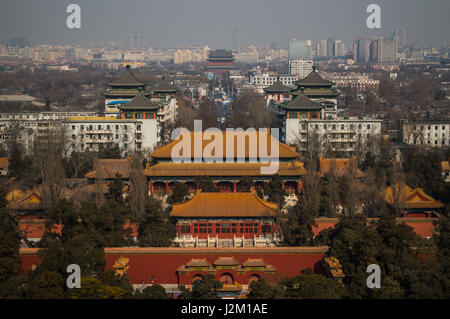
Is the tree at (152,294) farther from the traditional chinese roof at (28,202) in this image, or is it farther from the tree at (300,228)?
the traditional chinese roof at (28,202)

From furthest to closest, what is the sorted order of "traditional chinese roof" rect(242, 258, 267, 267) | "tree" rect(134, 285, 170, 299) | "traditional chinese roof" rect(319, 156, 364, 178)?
"traditional chinese roof" rect(319, 156, 364, 178) < "traditional chinese roof" rect(242, 258, 267, 267) < "tree" rect(134, 285, 170, 299)

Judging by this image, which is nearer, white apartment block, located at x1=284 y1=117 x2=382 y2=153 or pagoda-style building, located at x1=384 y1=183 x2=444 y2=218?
pagoda-style building, located at x1=384 y1=183 x2=444 y2=218

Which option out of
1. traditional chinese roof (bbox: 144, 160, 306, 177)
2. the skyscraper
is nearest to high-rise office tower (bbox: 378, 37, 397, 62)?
the skyscraper

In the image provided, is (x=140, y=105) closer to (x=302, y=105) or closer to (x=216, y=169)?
(x=302, y=105)

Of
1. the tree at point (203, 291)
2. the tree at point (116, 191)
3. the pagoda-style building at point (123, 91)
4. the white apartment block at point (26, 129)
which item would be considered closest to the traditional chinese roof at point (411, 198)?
the tree at point (203, 291)

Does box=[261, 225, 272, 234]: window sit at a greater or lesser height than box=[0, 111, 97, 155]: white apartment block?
lesser

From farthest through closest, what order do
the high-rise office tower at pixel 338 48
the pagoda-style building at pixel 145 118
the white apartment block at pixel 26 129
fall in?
the high-rise office tower at pixel 338 48 → the pagoda-style building at pixel 145 118 → the white apartment block at pixel 26 129

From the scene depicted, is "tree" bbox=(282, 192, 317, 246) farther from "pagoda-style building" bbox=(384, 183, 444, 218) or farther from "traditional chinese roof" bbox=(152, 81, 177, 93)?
"traditional chinese roof" bbox=(152, 81, 177, 93)
